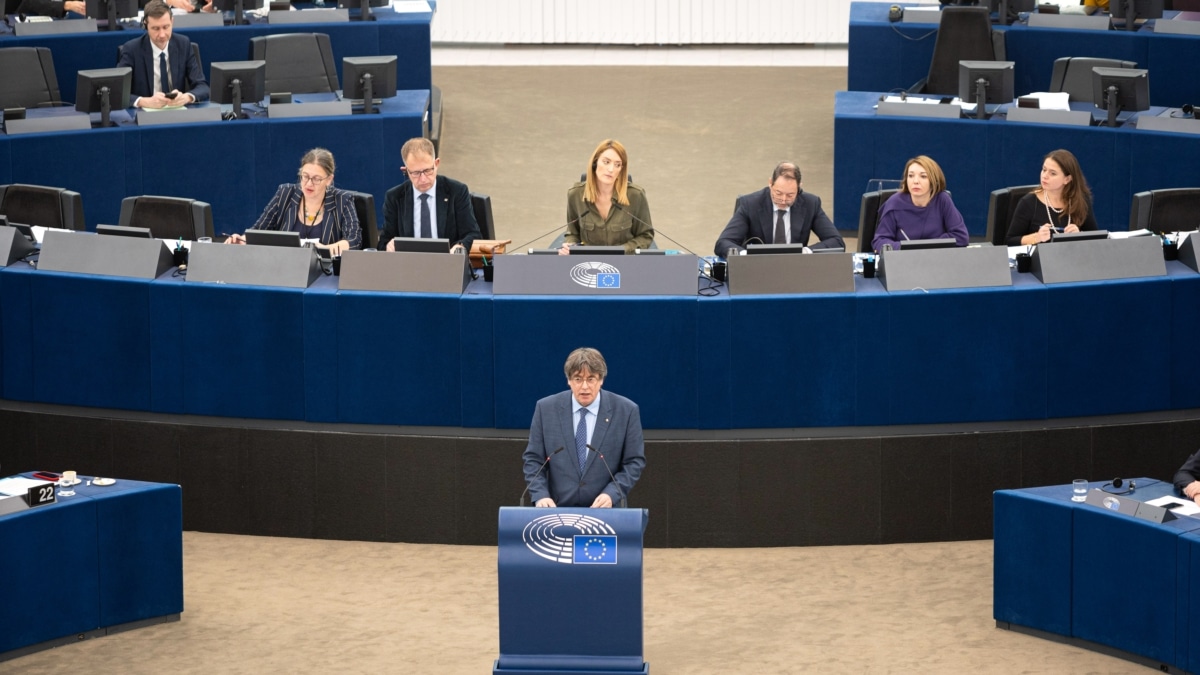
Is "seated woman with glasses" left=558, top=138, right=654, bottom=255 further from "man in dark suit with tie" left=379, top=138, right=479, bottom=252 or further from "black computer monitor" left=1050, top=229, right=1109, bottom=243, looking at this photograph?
"black computer monitor" left=1050, top=229, right=1109, bottom=243

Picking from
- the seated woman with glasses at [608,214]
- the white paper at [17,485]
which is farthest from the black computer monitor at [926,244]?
the white paper at [17,485]

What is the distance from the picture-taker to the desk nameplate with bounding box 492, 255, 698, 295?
684 cm

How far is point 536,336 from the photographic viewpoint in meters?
6.83

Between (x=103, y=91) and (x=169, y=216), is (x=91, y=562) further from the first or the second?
(x=103, y=91)

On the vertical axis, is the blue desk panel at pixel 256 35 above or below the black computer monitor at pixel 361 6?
below

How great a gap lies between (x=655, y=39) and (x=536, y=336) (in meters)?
10.1

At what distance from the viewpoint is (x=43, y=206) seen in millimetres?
8227

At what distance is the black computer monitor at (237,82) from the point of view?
10.4m

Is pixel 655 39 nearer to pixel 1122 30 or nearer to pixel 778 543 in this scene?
pixel 1122 30

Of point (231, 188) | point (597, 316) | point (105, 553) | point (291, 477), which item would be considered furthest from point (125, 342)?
point (231, 188)

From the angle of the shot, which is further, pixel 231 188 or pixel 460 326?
pixel 231 188

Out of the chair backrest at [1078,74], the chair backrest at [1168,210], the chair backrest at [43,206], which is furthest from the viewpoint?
the chair backrest at [1078,74]

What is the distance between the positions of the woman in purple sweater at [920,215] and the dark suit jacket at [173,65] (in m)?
4.76

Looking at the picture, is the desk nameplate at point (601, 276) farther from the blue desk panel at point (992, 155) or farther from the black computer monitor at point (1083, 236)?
the blue desk panel at point (992, 155)
